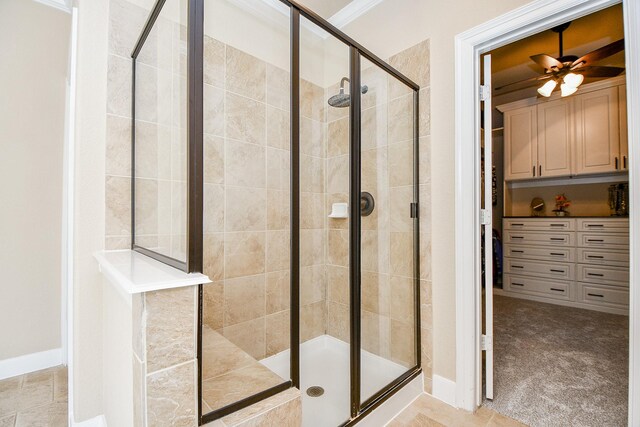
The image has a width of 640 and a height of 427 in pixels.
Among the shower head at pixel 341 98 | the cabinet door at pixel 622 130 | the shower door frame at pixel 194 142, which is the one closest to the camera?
the shower door frame at pixel 194 142

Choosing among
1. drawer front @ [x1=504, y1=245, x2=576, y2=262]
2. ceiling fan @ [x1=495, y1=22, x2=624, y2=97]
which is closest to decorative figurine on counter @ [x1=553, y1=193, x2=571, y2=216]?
drawer front @ [x1=504, y1=245, x2=576, y2=262]

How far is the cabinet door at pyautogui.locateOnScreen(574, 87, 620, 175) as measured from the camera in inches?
134

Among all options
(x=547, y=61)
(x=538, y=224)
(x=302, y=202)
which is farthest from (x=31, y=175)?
(x=538, y=224)

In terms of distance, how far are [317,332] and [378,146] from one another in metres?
1.23

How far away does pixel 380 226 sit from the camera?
5.99 feet

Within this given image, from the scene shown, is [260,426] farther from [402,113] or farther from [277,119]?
[402,113]

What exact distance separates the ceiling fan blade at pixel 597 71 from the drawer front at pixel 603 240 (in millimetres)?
1697

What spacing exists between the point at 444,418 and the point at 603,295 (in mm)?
3058

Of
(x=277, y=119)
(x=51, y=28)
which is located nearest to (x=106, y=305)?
(x=277, y=119)

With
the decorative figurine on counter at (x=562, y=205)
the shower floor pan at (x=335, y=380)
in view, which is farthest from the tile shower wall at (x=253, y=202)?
the decorative figurine on counter at (x=562, y=205)

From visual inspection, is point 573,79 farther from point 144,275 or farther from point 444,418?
point 144,275

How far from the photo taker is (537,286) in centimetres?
384

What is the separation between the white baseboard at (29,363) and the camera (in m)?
1.87

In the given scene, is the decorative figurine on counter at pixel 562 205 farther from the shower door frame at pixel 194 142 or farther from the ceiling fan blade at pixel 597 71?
the shower door frame at pixel 194 142
